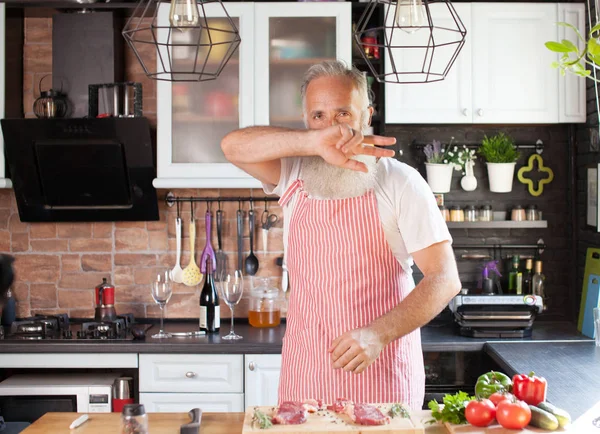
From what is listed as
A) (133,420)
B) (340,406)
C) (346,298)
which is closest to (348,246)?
(346,298)

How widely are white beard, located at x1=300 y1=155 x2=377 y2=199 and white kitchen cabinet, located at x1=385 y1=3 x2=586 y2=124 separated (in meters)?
1.34

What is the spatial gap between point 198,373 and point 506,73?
196 cm

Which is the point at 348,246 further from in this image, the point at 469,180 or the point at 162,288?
the point at 469,180

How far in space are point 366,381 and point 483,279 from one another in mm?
1741

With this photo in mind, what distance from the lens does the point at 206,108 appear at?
3.57 meters

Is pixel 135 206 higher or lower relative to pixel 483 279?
higher

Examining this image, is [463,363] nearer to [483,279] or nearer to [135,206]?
[483,279]

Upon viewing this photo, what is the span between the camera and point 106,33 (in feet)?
12.0

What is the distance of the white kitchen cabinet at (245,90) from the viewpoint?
354 centimetres

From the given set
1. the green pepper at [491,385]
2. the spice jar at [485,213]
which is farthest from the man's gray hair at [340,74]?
the spice jar at [485,213]

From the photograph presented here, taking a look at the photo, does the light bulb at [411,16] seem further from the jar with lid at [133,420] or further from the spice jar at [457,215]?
the spice jar at [457,215]

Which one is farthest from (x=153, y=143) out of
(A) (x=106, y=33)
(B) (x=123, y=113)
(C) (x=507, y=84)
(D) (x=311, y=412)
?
(D) (x=311, y=412)

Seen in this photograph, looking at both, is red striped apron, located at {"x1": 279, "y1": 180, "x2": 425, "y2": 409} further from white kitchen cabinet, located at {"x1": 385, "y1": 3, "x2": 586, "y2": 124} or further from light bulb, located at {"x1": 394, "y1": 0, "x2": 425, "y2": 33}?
white kitchen cabinet, located at {"x1": 385, "y1": 3, "x2": 586, "y2": 124}

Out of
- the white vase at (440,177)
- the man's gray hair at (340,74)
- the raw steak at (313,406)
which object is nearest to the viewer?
the raw steak at (313,406)
